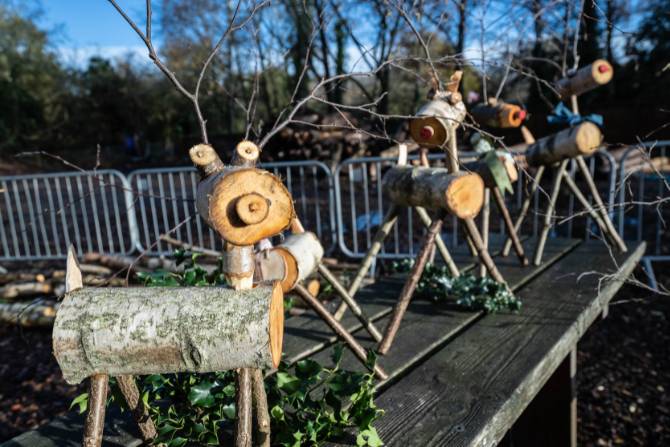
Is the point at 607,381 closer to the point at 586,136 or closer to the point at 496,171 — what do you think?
the point at 586,136

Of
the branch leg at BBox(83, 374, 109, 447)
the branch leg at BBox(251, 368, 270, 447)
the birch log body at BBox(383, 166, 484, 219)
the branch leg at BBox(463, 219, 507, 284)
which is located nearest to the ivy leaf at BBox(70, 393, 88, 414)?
the branch leg at BBox(83, 374, 109, 447)

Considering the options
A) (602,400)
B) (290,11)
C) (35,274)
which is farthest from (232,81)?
(602,400)

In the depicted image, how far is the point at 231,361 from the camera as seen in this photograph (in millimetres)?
947

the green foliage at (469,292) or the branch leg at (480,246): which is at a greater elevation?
the branch leg at (480,246)

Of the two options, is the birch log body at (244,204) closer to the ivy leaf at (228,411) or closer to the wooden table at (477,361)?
the ivy leaf at (228,411)

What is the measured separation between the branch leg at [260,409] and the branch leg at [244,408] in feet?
0.21

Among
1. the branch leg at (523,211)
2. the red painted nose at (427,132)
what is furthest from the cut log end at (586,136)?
the red painted nose at (427,132)

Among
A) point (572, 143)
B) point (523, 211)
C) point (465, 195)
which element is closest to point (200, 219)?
point (523, 211)

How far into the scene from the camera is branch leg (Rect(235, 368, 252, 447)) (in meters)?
0.97

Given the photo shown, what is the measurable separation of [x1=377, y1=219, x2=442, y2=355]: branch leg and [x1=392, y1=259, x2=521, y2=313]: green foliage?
1.41ft

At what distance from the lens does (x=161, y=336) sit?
0.94 meters

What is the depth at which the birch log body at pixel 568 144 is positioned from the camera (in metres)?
2.30

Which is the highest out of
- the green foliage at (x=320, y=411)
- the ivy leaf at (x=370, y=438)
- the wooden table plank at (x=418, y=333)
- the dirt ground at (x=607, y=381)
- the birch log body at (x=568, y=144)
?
the birch log body at (x=568, y=144)

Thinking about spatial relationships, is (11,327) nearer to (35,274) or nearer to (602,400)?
(35,274)
